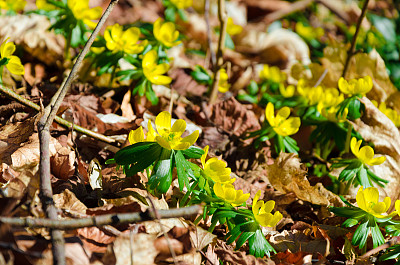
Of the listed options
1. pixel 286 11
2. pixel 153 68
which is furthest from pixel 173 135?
pixel 286 11

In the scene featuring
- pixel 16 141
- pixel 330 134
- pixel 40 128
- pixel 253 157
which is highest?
pixel 40 128

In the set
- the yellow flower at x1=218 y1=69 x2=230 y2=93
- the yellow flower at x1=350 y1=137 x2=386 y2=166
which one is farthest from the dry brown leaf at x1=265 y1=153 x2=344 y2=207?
the yellow flower at x1=218 y1=69 x2=230 y2=93

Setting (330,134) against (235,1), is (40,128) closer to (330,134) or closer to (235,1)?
(330,134)

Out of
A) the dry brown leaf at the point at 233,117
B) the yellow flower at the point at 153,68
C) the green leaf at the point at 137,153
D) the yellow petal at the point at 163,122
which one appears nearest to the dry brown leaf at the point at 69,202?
the green leaf at the point at 137,153

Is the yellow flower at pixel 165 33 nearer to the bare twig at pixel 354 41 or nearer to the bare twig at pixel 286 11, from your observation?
the bare twig at pixel 354 41

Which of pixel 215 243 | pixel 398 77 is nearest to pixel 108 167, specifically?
pixel 215 243

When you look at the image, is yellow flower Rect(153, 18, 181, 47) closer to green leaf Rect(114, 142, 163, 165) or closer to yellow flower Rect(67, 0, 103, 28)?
yellow flower Rect(67, 0, 103, 28)
